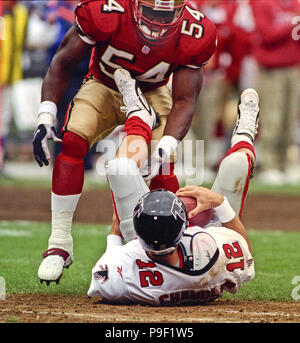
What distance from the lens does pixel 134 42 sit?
5.27 meters

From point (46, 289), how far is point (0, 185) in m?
7.27

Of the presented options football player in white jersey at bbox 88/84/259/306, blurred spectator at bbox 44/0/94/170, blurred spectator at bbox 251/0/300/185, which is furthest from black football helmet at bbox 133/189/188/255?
blurred spectator at bbox 251/0/300/185

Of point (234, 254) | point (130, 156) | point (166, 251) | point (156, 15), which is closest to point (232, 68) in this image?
point (156, 15)

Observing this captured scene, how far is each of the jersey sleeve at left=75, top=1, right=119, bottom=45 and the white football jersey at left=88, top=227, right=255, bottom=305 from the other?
1394 millimetres

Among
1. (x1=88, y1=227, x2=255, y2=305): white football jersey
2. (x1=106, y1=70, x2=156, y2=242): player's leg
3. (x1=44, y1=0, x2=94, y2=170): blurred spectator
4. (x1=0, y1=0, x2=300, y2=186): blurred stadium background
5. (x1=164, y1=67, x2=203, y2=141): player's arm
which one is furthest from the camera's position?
(x1=0, y1=0, x2=300, y2=186): blurred stadium background

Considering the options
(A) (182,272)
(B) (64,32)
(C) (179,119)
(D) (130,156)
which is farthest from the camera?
(B) (64,32)

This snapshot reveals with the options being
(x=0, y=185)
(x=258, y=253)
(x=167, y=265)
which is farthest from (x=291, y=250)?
(x=0, y=185)

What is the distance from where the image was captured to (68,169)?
518 centimetres

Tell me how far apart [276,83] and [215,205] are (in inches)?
350

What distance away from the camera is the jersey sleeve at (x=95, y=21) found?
203 inches

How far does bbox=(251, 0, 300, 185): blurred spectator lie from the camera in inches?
496

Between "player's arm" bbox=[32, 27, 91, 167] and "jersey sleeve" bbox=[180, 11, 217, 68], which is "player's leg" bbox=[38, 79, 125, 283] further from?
"jersey sleeve" bbox=[180, 11, 217, 68]

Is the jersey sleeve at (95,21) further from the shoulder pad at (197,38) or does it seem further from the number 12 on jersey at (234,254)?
A: the number 12 on jersey at (234,254)

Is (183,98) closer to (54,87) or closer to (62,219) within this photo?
(54,87)
